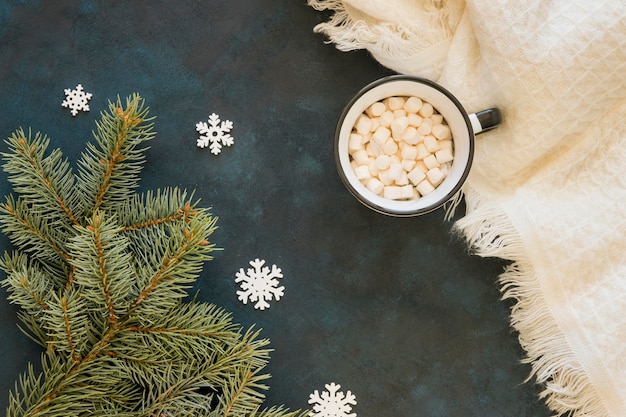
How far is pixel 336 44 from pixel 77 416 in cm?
76

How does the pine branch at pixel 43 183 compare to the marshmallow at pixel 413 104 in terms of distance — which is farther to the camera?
the marshmallow at pixel 413 104

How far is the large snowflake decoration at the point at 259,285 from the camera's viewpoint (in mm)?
1105

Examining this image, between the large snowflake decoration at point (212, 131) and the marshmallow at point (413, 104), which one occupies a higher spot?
the marshmallow at point (413, 104)

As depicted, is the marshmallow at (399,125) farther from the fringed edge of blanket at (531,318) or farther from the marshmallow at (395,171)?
the fringed edge of blanket at (531,318)

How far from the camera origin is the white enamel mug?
1011 mm

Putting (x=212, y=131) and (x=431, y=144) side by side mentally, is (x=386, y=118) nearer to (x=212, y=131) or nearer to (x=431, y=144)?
(x=431, y=144)

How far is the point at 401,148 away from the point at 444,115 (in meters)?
0.09

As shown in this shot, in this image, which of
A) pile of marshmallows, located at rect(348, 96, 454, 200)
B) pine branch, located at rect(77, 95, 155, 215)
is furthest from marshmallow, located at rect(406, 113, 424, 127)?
pine branch, located at rect(77, 95, 155, 215)

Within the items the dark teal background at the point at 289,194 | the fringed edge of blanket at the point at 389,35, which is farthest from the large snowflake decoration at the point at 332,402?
the fringed edge of blanket at the point at 389,35

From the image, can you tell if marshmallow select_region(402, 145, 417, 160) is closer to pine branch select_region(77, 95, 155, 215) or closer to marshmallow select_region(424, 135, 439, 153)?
marshmallow select_region(424, 135, 439, 153)

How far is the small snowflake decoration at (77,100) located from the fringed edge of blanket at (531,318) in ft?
2.39

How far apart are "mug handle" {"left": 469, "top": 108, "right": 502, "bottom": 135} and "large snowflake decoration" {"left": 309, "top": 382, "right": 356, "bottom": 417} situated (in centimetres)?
52

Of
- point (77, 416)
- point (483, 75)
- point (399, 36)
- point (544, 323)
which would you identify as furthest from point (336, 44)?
point (77, 416)

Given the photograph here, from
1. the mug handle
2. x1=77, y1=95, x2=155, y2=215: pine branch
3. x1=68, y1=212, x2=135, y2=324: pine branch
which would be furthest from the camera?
the mug handle
